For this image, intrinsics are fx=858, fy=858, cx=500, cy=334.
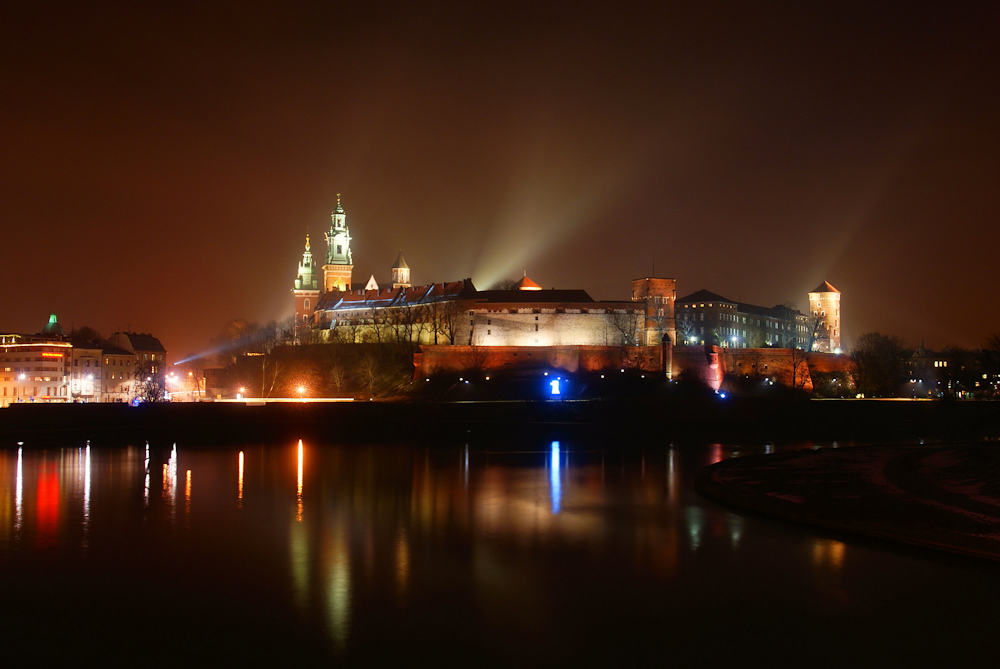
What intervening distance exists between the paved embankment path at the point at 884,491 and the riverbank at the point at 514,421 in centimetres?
1054

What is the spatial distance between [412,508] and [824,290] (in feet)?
293

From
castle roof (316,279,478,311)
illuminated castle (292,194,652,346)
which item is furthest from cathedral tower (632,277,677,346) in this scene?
castle roof (316,279,478,311)

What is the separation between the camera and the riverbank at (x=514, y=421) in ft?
110

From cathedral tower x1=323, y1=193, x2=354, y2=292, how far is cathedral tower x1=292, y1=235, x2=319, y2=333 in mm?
1396

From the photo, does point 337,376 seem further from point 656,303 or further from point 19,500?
point 19,500

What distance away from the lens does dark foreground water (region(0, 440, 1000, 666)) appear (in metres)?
8.11

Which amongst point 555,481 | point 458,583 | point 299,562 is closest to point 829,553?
point 458,583

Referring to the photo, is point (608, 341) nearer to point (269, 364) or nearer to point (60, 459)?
point (269, 364)

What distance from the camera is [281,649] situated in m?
8.04

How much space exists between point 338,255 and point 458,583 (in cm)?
8346

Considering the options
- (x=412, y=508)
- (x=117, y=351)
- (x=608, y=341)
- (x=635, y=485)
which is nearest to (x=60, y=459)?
(x=412, y=508)

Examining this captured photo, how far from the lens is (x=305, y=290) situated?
90312 mm

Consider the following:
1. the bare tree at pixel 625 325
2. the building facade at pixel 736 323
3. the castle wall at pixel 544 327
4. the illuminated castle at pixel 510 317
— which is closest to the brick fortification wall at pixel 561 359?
the illuminated castle at pixel 510 317

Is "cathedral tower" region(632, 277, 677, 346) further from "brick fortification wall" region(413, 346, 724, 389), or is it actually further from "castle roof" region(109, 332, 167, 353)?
"castle roof" region(109, 332, 167, 353)
